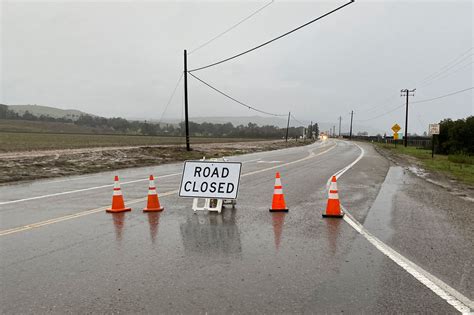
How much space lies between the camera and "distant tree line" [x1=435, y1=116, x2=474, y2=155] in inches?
1345

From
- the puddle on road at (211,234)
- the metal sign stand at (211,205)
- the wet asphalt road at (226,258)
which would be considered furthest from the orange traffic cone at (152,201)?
the puddle on road at (211,234)

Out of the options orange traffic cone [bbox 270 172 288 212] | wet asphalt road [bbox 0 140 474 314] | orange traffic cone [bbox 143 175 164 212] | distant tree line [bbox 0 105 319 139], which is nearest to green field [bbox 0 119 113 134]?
distant tree line [bbox 0 105 319 139]

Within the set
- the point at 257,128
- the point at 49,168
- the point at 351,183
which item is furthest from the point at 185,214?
the point at 257,128

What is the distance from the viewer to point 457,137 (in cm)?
3584

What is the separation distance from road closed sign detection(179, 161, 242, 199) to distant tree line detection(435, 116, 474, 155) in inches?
1208

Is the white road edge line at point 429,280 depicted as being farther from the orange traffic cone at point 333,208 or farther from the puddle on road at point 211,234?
the puddle on road at point 211,234

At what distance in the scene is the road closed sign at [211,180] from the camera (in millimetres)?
8195

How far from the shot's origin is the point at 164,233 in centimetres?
619

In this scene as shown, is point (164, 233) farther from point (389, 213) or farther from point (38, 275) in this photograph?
point (389, 213)

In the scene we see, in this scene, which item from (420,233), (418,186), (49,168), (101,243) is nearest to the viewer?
(101,243)

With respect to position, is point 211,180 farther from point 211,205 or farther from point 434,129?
point 434,129

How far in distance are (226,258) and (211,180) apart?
11.8 ft

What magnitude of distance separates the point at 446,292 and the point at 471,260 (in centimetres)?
137

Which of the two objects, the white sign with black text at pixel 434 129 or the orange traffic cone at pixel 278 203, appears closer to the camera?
the orange traffic cone at pixel 278 203
